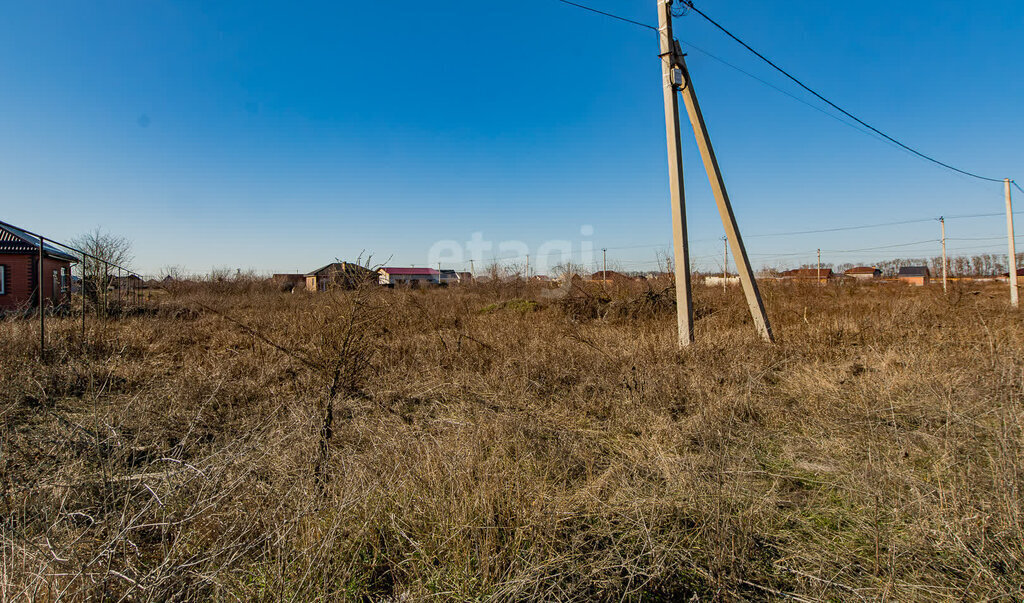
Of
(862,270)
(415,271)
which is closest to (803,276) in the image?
(415,271)

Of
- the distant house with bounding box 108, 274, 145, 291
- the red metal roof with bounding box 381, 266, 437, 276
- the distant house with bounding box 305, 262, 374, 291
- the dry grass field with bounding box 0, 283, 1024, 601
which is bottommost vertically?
the dry grass field with bounding box 0, 283, 1024, 601

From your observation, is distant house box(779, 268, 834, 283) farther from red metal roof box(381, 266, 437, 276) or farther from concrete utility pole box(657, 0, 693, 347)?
red metal roof box(381, 266, 437, 276)

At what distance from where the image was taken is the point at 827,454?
3.40 meters

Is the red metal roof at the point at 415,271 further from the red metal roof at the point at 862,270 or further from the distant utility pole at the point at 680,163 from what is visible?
the red metal roof at the point at 862,270

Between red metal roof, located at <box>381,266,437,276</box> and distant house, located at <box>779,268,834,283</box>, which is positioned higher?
red metal roof, located at <box>381,266,437,276</box>

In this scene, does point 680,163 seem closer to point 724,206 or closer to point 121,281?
point 724,206

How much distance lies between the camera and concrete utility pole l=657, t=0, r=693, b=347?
6840 millimetres

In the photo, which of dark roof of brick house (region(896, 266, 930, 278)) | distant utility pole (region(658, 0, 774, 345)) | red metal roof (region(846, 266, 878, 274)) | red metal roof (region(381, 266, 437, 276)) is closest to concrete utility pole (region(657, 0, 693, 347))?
distant utility pole (region(658, 0, 774, 345))

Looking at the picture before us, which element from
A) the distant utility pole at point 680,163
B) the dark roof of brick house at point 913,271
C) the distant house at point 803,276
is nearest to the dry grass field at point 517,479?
→ the distant utility pole at point 680,163

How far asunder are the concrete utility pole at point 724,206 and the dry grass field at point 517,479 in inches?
53.5

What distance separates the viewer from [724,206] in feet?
24.4

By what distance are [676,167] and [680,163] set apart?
105mm

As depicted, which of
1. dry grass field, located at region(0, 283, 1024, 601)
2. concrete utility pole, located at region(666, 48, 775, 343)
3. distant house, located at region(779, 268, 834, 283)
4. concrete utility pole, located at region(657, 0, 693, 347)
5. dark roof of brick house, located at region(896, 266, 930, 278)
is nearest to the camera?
dry grass field, located at region(0, 283, 1024, 601)

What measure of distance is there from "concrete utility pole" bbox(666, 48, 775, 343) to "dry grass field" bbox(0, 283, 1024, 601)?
1.36 m
